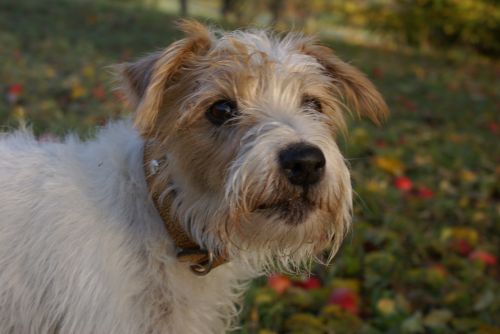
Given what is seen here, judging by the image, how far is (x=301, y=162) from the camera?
2246 millimetres

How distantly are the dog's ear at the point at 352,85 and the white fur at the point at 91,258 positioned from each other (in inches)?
39.9

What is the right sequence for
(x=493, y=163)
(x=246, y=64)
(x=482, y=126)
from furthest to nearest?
1. (x=482, y=126)
2. (x=493, y=163)
3. (x=246, y=64)

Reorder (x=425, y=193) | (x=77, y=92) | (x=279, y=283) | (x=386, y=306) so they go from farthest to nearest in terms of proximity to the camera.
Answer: (x=77, y=92)
(x=425, y=193)
(x=279, y=283)
(x=386, y=306)

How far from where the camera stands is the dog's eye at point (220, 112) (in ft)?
8.52

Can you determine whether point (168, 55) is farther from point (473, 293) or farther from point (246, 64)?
point (473, 293)

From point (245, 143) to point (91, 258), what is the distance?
2.63 feet

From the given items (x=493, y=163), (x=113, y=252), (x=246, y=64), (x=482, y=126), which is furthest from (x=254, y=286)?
(x=482, y=126)

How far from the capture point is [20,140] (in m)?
3.03

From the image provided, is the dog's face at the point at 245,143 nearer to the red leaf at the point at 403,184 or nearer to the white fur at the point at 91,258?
the white fur at the point at 91,258

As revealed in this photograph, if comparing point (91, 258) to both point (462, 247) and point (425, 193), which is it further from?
point (425, 193)

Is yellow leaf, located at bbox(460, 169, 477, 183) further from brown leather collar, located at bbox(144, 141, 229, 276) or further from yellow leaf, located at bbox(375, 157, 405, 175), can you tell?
brown leather collar, located at bbox(144, 141, 229, 276)

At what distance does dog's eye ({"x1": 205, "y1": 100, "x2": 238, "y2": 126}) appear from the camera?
2598 millimetres

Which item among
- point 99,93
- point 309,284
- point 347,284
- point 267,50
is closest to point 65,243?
point 267,50

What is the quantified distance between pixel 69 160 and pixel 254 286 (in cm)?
153
